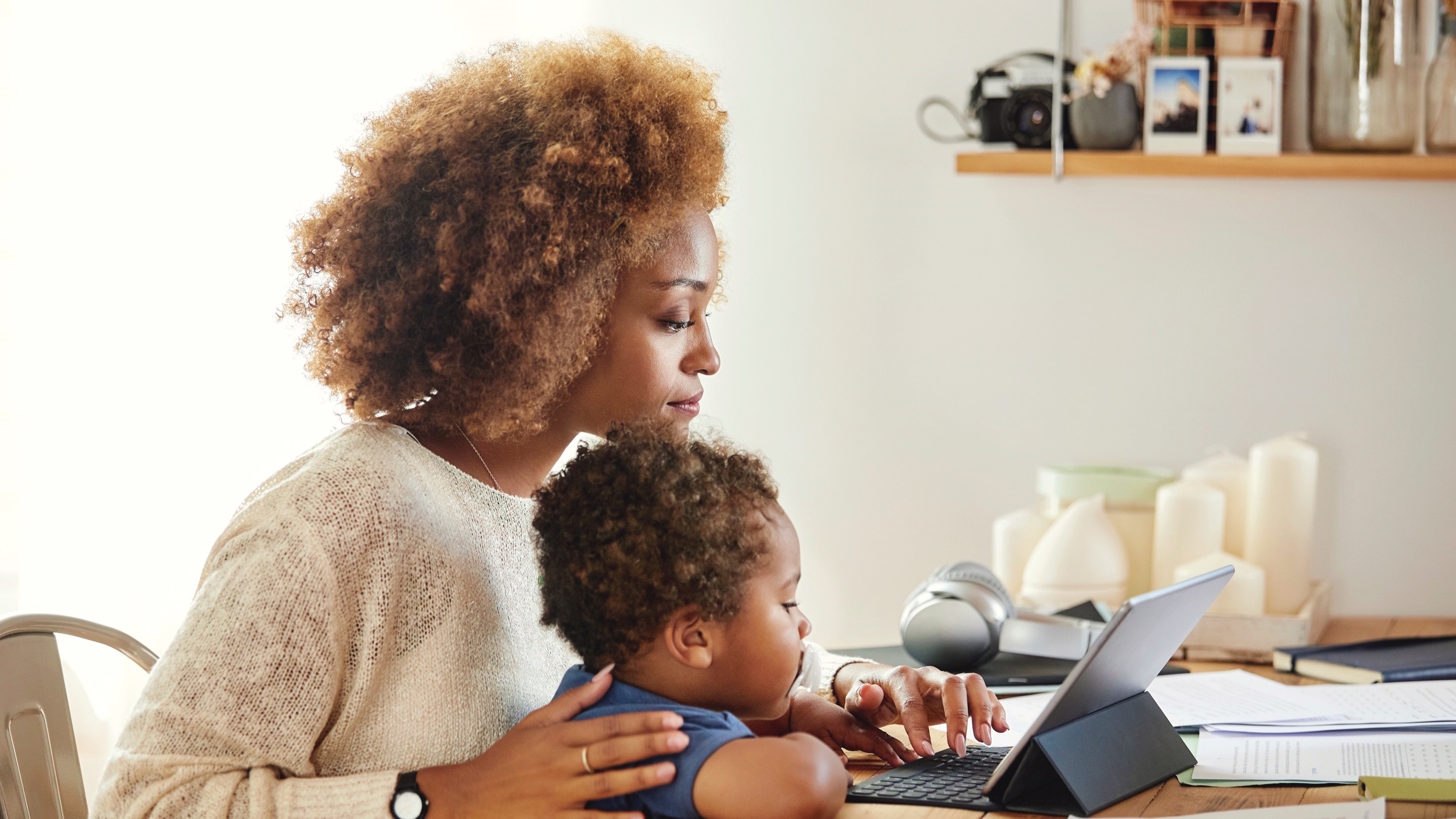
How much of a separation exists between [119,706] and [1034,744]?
162 cm

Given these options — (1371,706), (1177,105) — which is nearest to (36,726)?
(1371,706)

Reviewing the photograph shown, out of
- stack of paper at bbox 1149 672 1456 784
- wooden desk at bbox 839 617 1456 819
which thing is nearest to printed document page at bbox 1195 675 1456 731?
stack of paper at bbox 1149 672 1456 784

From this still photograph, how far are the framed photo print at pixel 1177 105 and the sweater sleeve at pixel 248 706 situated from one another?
1.68m

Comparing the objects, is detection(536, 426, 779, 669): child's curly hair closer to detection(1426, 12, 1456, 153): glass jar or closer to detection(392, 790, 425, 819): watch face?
detection(392, 790, 425, 819): watch face

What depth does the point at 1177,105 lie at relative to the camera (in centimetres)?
216

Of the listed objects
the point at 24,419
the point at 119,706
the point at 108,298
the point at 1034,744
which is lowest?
the point at 119,706

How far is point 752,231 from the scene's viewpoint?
8.01ft

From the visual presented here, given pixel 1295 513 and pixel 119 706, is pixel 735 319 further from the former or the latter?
pixel 119 706

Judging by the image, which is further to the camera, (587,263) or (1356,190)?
(1356,190)

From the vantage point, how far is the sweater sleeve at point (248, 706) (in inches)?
35.3

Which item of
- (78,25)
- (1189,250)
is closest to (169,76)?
(78,25)

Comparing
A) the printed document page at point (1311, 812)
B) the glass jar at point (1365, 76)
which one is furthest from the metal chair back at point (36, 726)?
the glass jar at point (1365, 76)

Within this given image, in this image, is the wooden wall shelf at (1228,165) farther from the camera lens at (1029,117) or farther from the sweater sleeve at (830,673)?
the sweater sleeve at (830,673)

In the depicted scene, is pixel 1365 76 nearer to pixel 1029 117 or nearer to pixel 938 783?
pixel 1029 117
